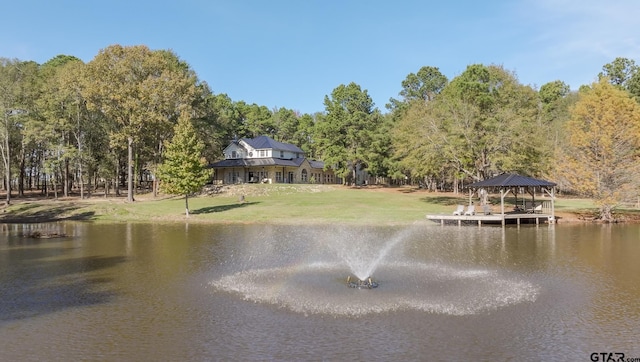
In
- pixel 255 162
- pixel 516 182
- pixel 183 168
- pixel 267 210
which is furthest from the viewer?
pixel 255 162

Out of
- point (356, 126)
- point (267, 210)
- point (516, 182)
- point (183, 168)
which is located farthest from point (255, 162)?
point (516, 182)

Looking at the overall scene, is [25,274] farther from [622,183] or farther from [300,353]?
[622,183]

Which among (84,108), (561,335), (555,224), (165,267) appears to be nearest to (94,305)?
(165,267)

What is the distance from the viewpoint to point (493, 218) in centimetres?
3797

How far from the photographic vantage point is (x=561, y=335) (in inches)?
440

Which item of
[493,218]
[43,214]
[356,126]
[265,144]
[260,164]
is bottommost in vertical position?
[493,218]

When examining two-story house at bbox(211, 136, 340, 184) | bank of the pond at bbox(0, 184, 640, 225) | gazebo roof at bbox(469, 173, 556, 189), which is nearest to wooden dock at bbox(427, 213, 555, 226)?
bank of the pond at bbox(0, 184, 640, 225)

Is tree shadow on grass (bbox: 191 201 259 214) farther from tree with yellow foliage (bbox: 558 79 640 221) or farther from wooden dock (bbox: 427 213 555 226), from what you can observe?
tree with yellow foliage (bbox: 558 79 640 221)

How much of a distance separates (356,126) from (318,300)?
64346mm

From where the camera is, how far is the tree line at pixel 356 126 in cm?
3972

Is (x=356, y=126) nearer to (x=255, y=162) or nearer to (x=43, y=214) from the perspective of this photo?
(x=255, y=162)

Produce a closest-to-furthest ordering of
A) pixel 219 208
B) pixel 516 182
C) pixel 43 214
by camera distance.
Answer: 1. pixel 516 182
2. pixel 43 214
3. pixel 219 208

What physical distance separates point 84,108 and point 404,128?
145 ft

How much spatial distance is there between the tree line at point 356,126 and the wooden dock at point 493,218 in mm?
4726
